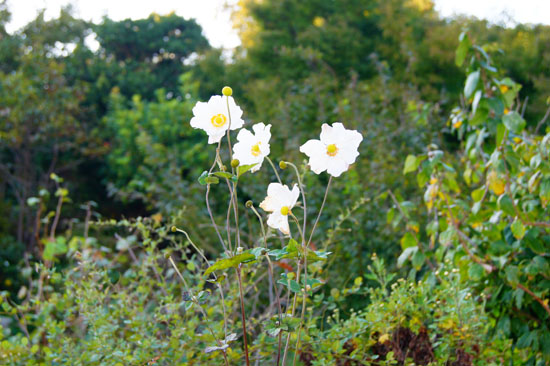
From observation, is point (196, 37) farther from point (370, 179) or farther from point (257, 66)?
point (370, 179)

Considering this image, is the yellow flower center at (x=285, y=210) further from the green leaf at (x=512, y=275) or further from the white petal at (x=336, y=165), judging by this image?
the green leaf at (x=512, y=275)

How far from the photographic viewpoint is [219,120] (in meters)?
1.17

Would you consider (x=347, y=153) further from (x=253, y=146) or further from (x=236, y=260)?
(x=236, y=260)

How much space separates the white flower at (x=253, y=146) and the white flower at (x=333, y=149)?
8cm

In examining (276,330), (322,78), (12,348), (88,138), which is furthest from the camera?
(88,138)

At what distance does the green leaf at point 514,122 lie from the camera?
183 cm

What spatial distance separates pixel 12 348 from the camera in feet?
6.13

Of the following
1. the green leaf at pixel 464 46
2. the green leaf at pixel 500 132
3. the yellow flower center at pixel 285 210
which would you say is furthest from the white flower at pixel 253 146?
the green leaf at pixel 464 46

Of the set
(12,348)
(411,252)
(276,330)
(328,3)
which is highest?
(328,3)

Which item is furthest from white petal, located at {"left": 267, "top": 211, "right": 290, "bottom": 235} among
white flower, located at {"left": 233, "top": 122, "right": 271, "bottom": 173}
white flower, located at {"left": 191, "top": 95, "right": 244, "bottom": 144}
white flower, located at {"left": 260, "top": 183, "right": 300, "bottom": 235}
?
white flower, located at {"left": 191, "top": 95, "right": 244, "bottom": 144}

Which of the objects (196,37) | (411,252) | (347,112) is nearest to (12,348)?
(411,252)

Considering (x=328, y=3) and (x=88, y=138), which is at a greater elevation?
(x=328, y=3)

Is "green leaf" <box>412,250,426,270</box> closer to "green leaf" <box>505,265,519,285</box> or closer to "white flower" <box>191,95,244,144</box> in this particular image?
"green leaf" <box>505,265,519,285</box>

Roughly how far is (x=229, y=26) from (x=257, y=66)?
102 inches
